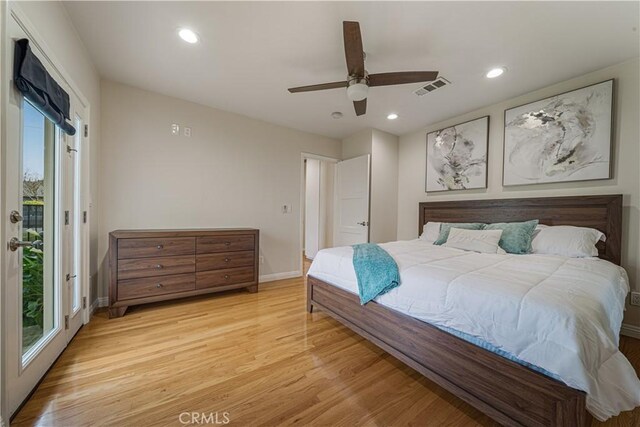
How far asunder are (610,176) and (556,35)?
1.47 m

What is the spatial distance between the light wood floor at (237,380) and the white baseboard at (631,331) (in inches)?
4.2

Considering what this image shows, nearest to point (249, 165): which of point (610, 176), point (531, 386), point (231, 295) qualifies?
point (231, 295)

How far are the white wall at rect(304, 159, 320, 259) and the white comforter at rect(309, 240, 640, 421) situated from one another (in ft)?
12.7

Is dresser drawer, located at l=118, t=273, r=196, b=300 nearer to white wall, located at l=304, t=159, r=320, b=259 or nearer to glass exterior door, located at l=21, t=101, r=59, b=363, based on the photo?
glass exterior door, located at l=21, t=101, r=59, b=363

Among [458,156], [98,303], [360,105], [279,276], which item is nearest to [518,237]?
[458,156]

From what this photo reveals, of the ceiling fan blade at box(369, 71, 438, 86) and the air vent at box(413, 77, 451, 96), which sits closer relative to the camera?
the ceiling fan blade at box(369, 71, 438, 86)

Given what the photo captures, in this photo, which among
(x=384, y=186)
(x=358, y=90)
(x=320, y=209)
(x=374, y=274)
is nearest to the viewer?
(x=374, y=274)

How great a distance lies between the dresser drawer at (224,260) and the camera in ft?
9.50

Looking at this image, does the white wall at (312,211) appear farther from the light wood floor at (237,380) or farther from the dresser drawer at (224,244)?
the light wood floor at (237,380)

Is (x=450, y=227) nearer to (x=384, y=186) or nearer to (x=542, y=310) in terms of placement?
(x=384, y=186)

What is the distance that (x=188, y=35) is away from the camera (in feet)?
6.40

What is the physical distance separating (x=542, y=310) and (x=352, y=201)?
3210 millimetres

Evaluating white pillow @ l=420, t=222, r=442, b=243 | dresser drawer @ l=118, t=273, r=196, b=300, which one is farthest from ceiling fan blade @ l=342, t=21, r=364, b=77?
dresser drawer @ l=118, t=273, r=196, b=300

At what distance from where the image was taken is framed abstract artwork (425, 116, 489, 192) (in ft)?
10.5
